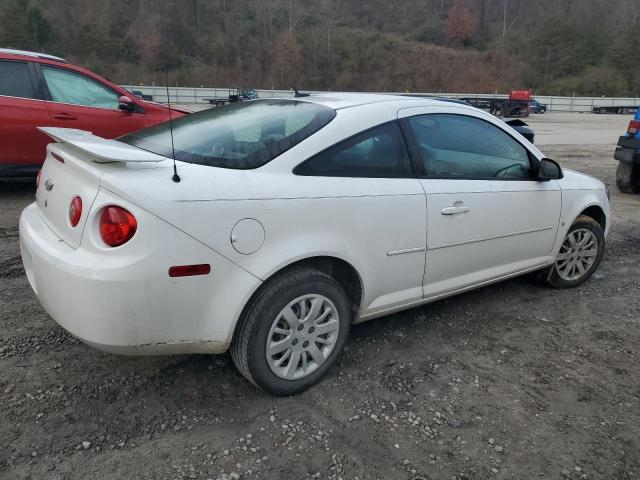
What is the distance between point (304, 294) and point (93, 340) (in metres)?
0.95

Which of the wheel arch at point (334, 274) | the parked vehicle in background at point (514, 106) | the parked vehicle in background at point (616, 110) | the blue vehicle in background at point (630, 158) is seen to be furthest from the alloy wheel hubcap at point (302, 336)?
the parked vehicle in background at point (616, 110)

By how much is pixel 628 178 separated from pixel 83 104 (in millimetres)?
7904

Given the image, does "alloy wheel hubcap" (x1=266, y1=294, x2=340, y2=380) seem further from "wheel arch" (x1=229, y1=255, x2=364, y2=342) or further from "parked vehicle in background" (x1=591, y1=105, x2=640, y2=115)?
"parked vehicle in background" (x1=591, y1=105, x2=640, y2=115)

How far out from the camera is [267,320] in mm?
2412

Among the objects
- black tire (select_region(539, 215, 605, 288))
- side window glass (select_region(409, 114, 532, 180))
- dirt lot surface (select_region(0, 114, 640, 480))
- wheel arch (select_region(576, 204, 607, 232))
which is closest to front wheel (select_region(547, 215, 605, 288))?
black tire (select_region(539, 215, 605, 288))

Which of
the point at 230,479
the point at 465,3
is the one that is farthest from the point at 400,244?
the point at 465,3

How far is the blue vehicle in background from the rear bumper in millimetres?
7334

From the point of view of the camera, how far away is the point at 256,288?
2359 millimetres

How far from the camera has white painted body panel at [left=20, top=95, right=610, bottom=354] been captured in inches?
84.1

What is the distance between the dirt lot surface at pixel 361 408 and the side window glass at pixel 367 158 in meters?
A: 1.07

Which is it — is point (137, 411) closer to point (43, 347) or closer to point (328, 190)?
point (43, 347)

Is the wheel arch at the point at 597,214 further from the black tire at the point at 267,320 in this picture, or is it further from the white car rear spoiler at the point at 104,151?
the white car rear spoiler at the point at 104,151

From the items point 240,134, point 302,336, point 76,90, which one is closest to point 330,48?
point 76,90

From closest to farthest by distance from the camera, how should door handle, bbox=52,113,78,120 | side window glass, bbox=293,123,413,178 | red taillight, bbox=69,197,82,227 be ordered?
red taillight, bbox=69,197,82,227 → side window glass, bbox=293,123,413,178 → door handle, bbox=52,113,78,120
